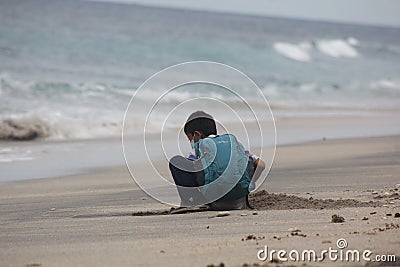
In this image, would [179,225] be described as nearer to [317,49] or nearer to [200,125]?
[200,125]

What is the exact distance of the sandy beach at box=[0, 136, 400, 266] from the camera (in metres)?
4.20

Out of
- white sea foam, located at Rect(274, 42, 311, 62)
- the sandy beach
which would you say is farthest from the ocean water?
the sandy beach

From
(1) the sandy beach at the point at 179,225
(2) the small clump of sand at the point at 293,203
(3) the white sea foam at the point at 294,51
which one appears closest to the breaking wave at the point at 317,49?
(3) the white sea foam at the point at 294,51

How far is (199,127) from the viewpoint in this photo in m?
5.57

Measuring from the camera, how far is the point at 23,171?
29.8ft

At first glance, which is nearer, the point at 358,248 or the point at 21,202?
the point at 358,248

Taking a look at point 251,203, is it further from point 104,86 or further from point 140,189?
point 104,86

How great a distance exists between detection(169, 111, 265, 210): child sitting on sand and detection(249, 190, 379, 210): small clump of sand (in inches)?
8.8

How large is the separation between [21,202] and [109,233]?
2.29 metres

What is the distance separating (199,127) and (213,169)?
0.33m

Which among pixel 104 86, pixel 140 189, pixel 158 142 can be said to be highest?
pixel 104 86

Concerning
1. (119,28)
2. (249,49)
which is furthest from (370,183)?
(119,28)

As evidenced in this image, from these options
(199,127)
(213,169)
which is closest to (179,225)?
(213,169)

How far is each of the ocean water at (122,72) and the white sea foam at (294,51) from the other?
9 cm
